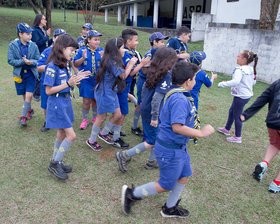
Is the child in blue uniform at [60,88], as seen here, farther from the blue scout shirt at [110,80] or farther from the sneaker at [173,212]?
the sneaker at [173,212]

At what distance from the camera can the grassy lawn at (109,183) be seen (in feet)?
9.14

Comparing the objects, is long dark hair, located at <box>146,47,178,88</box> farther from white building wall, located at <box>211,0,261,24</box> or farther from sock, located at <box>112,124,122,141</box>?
white building wall, located at <box>211,0,261,24</box>

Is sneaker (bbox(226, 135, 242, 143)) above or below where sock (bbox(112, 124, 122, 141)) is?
below

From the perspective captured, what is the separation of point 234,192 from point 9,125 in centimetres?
431

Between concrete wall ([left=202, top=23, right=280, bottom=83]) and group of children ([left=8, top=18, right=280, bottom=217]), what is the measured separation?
20.3ft

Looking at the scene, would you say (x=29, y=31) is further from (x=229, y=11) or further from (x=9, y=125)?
(x=229, y=11)

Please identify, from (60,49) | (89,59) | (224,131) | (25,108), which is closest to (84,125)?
(25,108)

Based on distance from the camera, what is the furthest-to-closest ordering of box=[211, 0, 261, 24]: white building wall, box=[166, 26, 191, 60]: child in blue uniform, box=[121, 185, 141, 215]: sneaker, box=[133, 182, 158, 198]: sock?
box=[211, 0, 261, 24]: white building wall
box=[166, 26, 191, 60]: child in blue uniform
box=[121, 185, 141, 215]: sneaker
box=[133, 182, 158, 198]: sock

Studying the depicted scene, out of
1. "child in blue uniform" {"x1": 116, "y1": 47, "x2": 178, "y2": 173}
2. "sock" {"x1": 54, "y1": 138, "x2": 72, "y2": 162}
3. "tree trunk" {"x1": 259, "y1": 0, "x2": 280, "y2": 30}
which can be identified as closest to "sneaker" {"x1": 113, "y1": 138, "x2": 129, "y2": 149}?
"child in blue uniform" {"x1": 116, "y1": 47, "x2": 178, "y2": 173}

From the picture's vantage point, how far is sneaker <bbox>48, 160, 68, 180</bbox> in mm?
3262

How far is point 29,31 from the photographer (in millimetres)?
4543

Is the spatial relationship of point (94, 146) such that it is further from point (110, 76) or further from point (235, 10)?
point (235, 10)

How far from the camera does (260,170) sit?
3.38m

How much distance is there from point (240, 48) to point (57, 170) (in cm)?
985
